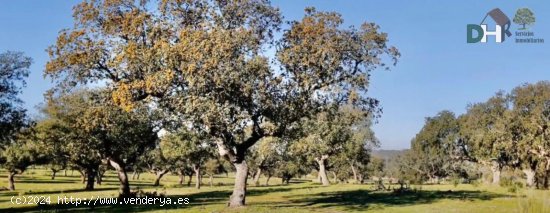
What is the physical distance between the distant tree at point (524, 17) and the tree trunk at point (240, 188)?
25033mm

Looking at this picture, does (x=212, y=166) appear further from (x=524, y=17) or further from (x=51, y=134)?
(x=524, y=17)

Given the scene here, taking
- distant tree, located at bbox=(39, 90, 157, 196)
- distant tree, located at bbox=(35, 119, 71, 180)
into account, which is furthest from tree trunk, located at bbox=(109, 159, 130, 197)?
distant tree, located at bbox=(35, 119, 71, 180)

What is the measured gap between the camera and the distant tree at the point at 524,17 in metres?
39.8

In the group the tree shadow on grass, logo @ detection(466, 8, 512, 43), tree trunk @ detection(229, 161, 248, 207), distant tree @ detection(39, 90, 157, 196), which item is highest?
logo @ detection(466, 8, 512, 43)

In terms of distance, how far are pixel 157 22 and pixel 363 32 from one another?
1673 cm

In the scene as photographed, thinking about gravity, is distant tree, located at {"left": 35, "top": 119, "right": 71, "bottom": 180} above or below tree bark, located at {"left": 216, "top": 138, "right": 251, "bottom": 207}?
above

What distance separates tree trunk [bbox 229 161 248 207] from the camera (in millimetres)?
40125

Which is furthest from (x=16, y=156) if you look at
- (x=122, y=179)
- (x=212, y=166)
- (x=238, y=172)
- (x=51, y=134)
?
(x=238, y=172)

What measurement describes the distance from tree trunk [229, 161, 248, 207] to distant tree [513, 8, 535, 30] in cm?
2503

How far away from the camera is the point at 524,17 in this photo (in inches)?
1583

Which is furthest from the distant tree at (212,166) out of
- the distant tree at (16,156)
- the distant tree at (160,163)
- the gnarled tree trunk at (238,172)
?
the gnarled tree trunk at (238,172)

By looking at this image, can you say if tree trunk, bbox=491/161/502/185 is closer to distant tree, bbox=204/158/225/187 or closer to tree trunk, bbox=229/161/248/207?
distant tree, bbox=204/158/225/187

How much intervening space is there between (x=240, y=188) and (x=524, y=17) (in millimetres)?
26619

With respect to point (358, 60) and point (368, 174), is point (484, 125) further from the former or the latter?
point (368, 174)
